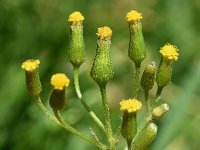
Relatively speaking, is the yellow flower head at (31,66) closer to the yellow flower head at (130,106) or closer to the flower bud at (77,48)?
the flower bud at (77,48)

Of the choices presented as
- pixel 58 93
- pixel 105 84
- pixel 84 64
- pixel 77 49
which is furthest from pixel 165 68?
pixel 84 64

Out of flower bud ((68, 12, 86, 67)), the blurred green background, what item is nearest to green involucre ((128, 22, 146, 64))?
flower bud ((68, 12, 86, 67))

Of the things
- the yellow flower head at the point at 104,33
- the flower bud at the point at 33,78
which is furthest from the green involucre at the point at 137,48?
the flower bud at the point at 33,78

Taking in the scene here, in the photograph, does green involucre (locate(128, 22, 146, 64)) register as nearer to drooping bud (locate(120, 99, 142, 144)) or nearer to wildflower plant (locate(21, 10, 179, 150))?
wildflower plant (locate(21, 10, 179, 150))

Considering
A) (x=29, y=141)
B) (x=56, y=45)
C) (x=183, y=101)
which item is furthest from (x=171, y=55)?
(x=56, y=45)

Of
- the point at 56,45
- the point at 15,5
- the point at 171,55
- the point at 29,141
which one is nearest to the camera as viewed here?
the point at 171,55

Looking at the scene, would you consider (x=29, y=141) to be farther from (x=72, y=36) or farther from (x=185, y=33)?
(x=185, y=33)
